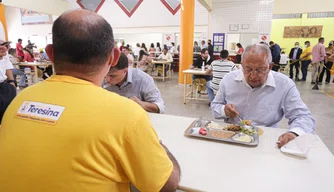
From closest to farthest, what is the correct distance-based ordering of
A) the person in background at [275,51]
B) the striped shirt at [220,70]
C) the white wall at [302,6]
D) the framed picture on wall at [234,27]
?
A: 1. the striped shirt at [220,70]
2. the person in background at [275,51]
3. the white wall at [302,6]
4. the framed picture on wall at [234,27]

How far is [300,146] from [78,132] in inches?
45.9

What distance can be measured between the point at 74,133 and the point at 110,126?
97 millimetres

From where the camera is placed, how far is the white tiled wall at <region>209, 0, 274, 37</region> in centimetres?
941

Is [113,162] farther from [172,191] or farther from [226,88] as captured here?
[226,88]

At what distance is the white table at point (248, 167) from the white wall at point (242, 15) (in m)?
9.30

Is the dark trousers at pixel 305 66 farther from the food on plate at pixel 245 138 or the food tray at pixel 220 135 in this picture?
the food on plate at pixel 245 138

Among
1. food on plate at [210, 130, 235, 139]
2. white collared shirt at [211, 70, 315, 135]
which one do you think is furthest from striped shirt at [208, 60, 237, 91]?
food on plate at [210, 130, 235, 139]

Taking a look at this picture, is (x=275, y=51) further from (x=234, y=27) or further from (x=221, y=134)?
(x=221, y=134)

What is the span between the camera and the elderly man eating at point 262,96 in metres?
1.70

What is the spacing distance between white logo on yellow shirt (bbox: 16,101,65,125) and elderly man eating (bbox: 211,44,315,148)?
54.1 inches

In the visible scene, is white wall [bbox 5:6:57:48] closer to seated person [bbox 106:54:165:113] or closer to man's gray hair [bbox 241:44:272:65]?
seated person [bbox 106:54:165:113]

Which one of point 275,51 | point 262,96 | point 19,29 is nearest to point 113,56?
point 262,96

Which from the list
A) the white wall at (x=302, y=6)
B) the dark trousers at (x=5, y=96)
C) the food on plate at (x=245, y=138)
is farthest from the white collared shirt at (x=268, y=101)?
the white wall at (x=302, y=6)

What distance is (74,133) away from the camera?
617mm
